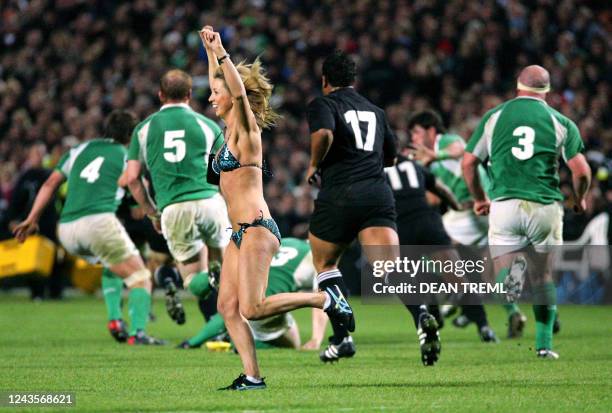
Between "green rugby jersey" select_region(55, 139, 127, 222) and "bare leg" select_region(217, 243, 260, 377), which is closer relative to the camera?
"bare leg" select_region(217, 243, 260, 377)

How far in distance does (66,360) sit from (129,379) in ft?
5.86

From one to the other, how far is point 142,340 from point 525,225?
4.00m

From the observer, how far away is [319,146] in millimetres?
9031

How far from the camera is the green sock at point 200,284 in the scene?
35.4 feet

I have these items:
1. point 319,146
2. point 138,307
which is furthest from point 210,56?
point 138,307

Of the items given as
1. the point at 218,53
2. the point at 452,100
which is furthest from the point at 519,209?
the point at 452,100

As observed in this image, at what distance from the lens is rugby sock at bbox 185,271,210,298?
1079 cm

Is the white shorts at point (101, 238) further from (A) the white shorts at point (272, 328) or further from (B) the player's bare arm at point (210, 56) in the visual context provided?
(B) the player's bare arm at point (210, 56)

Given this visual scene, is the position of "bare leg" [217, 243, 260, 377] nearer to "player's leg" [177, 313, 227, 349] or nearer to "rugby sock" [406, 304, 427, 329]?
"rugby sock" [406, 304, 427, 329]

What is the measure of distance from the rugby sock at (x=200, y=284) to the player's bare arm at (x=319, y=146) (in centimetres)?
210

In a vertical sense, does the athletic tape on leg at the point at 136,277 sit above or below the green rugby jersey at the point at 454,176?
below

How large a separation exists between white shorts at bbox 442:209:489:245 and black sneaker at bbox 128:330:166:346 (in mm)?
4410

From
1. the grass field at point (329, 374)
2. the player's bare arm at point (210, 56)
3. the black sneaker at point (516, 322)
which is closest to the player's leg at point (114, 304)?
the grass field at point (329, 374)

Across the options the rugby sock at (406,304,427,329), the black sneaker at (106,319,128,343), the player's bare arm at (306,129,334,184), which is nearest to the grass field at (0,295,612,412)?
the black sneaker at (106,319,128,343)
